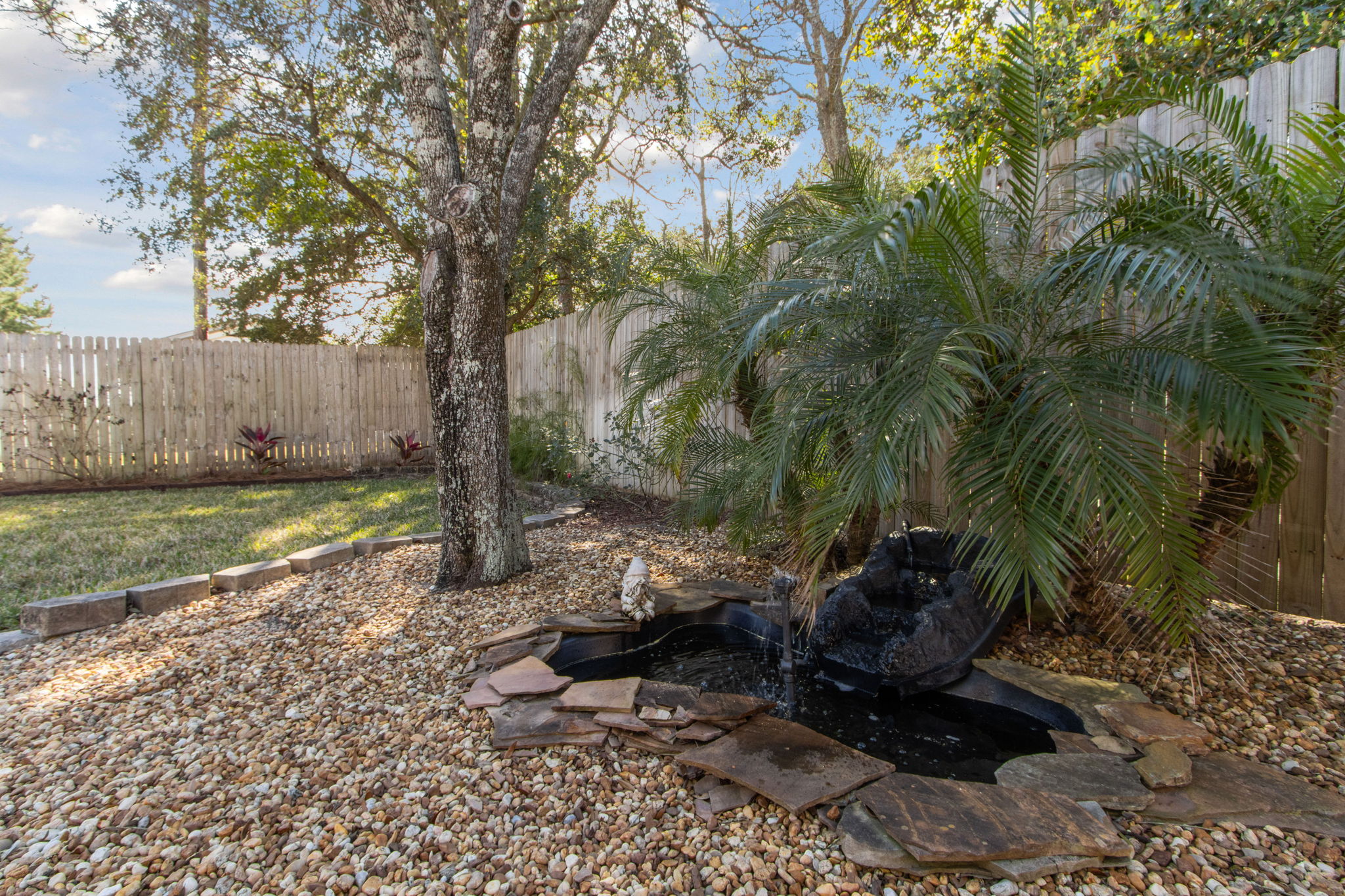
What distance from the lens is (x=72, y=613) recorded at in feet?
9.02

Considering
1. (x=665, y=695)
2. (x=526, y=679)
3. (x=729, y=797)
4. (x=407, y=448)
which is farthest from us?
(x=407, y=448)

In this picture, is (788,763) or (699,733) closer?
(788,763)

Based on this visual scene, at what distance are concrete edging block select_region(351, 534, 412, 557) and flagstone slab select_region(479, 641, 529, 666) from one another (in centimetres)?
189

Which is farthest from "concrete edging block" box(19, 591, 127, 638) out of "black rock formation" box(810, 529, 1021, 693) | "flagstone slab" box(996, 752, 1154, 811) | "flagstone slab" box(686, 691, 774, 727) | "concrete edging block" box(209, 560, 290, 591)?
"flagstone slab" box(996, 752, 1154, 811)

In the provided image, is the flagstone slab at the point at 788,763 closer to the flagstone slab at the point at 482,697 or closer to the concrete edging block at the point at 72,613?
the flagstone slab at the point at 482,697

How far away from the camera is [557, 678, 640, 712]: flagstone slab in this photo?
1.91m

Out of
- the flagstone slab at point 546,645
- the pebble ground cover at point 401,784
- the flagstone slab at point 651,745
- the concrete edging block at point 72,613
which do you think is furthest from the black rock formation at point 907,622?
the concrete edging block at point 72,613

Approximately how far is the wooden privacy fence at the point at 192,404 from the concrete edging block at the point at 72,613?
18.0 ft

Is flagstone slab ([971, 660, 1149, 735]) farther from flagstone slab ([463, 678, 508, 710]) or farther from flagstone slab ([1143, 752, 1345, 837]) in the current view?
flagstone slab ([463, 678, 508, 710])

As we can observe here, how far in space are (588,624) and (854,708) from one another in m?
1.06

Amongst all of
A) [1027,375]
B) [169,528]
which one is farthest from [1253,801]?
[169,528]

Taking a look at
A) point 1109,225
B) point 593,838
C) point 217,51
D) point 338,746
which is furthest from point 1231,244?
point 217,51

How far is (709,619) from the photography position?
2.85m

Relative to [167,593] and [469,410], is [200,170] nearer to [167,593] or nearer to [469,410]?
[167,593]
